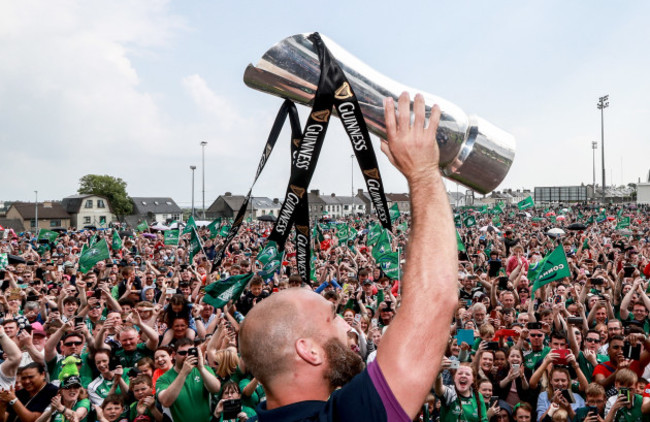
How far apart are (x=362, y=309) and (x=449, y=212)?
332 inches

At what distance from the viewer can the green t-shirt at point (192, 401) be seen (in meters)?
5.57

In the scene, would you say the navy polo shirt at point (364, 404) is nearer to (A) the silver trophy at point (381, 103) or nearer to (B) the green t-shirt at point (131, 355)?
(A) the silver trophy at point (381, 103)

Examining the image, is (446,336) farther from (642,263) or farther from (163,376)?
(642,263)

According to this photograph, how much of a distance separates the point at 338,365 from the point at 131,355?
20.6 feet

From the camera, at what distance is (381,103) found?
2043mm

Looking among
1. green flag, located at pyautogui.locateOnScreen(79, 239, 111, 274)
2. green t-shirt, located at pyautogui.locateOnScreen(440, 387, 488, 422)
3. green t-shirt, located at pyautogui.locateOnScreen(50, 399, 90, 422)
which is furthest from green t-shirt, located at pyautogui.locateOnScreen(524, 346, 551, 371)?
green flag, located at pyautogui.locateOnScreen(79, 239, 111, 274)

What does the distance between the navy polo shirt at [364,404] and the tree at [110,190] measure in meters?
98.3

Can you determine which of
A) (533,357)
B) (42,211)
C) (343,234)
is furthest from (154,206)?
(533,357)

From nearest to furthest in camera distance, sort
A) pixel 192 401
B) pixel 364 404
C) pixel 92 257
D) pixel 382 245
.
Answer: pixel 364 404, pixel 192 401, pixel 92 257, pixel 382 245

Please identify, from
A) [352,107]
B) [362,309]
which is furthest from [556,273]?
[352,107]

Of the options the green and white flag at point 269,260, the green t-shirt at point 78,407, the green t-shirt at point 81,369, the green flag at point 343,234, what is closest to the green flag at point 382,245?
the green and white flag at point 269,260

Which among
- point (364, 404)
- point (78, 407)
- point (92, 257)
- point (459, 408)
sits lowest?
point (459, 408)

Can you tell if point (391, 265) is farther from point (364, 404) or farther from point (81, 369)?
point (364, 404)

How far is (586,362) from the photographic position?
7215 millimetres
